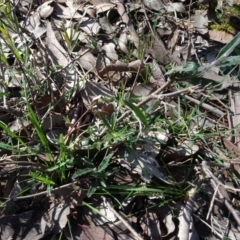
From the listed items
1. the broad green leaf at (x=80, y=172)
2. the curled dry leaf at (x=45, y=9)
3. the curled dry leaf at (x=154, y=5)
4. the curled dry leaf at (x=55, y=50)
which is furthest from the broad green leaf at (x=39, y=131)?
the curled dry leaf at (x=154, y=5)

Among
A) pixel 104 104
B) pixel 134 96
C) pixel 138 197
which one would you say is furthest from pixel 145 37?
pixel 138 197

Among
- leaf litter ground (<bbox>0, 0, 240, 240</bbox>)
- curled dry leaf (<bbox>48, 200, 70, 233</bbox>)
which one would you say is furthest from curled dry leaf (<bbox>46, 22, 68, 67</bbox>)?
curled dry leaf (<bbox>48, 200, 70, 233</bbox>)

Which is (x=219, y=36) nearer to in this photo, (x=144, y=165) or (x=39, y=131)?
(x=144, y=165)

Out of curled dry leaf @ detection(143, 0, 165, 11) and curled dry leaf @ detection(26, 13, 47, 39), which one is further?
curled dry leaf @ detection(143, 0, 165, 11)

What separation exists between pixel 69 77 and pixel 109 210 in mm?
611

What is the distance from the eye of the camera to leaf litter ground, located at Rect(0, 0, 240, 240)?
1.77m

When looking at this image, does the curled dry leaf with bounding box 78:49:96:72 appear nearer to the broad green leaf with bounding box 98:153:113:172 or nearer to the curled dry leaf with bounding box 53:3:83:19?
the curled dry leaf with bounding box 53:3:83:19

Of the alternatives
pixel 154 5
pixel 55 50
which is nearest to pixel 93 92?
pixel 55 50

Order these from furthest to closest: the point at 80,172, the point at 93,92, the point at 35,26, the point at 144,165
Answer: the point at 35,26, the point at 93,92, the point at 144,165, the point at 80,172

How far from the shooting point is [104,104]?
1904mm

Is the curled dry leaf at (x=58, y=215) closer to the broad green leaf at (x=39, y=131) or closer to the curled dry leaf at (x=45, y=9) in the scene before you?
the broad green leaf at (x=39, y=131)

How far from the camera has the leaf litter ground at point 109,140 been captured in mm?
1771

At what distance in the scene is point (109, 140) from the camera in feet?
5.82

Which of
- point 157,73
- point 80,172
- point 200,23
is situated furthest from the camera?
point 200,23
